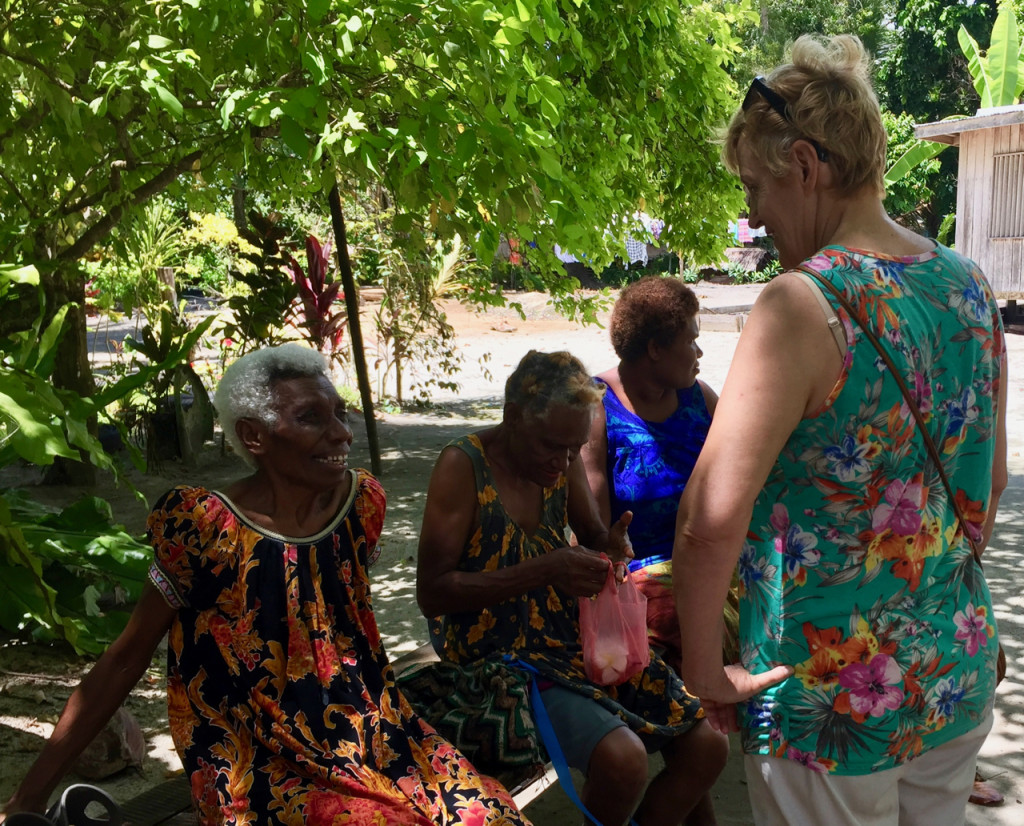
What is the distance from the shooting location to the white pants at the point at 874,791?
5.40 feet

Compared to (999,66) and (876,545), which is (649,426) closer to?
(876,545)

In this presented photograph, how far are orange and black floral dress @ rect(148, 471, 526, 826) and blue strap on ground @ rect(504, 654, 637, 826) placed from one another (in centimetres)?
23

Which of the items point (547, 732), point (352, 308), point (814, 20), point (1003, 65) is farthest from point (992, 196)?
point (814, 20)

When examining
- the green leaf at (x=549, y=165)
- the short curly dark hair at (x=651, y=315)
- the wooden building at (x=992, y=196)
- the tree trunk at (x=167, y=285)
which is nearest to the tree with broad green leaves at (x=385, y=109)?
the green leaf at (x=549, y=165)

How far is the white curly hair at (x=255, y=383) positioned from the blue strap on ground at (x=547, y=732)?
2.95 feet

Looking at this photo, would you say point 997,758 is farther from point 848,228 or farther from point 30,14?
point 30,14

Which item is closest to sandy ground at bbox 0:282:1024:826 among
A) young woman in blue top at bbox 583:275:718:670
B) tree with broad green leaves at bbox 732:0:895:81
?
young woman in blue top at bbox 583:275:718:670

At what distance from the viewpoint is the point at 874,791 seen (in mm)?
1649

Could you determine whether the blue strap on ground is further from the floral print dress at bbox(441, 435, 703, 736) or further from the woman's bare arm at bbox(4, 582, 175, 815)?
the woman's bare arm at bbox(4, 582, 175, 815)

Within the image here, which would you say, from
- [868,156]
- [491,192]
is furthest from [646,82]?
[868,156]

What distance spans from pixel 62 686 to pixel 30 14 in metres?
2.69

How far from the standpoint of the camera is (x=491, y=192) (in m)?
3.35

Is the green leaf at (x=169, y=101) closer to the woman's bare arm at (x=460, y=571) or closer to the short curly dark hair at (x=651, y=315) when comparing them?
the woman's bare arm at (x=460, y=571)

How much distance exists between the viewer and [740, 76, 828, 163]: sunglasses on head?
1.64 meters
